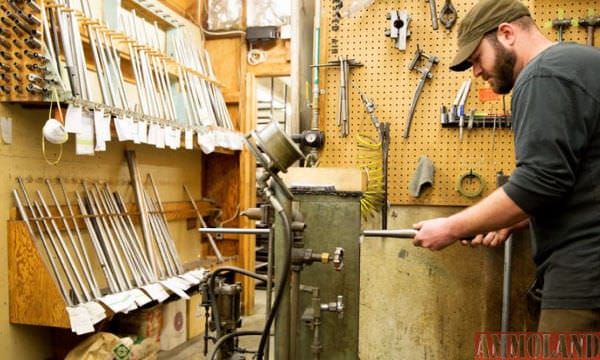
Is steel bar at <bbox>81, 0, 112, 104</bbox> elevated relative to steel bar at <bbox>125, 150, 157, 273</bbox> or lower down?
elevated

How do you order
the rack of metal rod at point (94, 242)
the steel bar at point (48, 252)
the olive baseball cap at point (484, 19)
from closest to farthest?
the olive baseball cap at point (484, 19), the steel bar at point (48, 252), the rack of metal rod at point (94, 242)

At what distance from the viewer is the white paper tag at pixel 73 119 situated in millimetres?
2199

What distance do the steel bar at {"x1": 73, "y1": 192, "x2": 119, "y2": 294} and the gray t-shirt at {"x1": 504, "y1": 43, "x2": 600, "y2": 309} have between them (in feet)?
7.82

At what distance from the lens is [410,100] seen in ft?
7.63

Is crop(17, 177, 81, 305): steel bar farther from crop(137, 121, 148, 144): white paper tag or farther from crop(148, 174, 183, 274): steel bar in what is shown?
crop(148, 174, 183, 274): steel bar

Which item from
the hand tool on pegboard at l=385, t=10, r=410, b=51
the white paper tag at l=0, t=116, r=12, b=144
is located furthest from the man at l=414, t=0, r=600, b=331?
the white paper tag at l=0, t=116, r=12, b=144

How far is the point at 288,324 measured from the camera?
4.37 ft

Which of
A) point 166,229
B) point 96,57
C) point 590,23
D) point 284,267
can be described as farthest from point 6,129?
point 590,23

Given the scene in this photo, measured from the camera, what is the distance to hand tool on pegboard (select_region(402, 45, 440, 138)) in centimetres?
228

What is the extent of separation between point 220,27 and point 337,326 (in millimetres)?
3387

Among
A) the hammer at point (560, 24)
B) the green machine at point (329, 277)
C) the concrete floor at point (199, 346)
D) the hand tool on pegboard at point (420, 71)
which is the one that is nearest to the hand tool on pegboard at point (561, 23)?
the hammer at point (560, 24)

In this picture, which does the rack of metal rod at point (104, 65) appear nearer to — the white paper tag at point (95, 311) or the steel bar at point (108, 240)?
the steel bar at point (108, 240)

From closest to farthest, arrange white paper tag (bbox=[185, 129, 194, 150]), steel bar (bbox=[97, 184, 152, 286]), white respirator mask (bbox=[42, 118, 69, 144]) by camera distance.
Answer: white respirator mask (bbox=[42, 118, 69, 144])
steel bar (bbox=[97, 184, 152, 286])
white paper tag (bbox=[185, 129, 194, 150])

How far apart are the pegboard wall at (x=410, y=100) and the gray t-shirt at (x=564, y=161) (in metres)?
1.01
